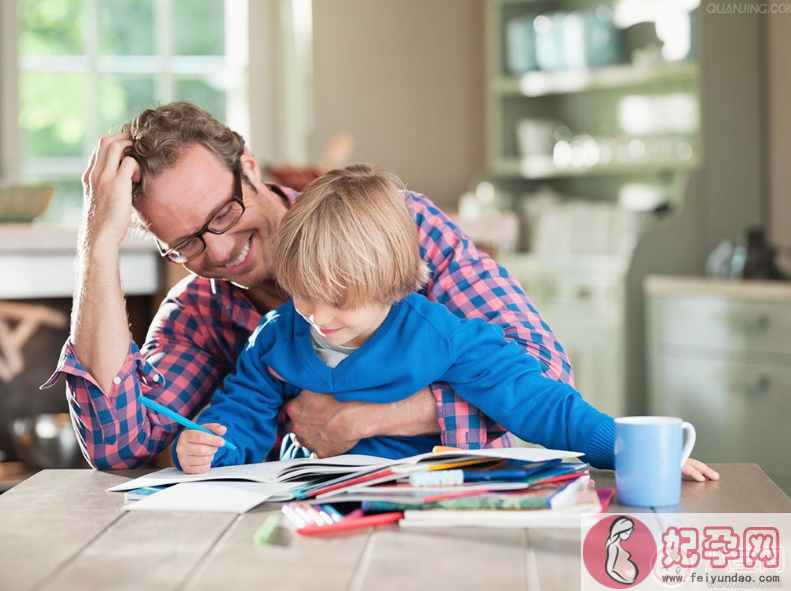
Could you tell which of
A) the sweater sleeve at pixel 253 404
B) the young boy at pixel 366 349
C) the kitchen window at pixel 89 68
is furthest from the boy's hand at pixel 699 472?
the kitchen window at pixel 89 68

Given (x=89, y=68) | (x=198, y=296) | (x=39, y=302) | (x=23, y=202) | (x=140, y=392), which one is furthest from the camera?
(x=89, y=68)

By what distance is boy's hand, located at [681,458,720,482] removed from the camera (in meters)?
1.24

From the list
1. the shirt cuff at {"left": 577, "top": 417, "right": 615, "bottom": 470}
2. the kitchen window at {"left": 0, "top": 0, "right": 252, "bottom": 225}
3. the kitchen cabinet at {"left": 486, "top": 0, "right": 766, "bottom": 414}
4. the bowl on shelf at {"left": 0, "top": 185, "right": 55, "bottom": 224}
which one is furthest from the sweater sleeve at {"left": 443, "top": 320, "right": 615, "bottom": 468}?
the kitchen window at {"left": 0, "top": 0, "right": 252, "bottom": 225}

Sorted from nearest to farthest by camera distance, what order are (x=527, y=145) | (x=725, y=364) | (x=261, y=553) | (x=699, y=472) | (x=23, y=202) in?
(x=261, y=553) → (x=699, y=472) → (x=23, y=202) → (x=725, y=364) → (x=527, y=145)

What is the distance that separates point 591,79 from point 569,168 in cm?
39

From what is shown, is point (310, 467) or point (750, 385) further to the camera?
point (750, 385)

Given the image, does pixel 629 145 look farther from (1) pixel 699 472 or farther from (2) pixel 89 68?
(1) pixel 699 472

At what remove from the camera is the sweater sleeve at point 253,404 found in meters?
1.46

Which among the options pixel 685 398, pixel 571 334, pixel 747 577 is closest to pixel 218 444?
pixel 747 577

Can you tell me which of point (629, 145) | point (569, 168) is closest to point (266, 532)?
point (629, 145)

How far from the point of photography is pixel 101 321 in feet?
4.80

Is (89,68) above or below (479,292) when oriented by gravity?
above

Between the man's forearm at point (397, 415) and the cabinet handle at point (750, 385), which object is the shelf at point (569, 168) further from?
the man's forearm at point (397, 415)

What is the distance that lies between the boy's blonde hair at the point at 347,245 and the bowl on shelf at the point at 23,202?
1.65 meters
